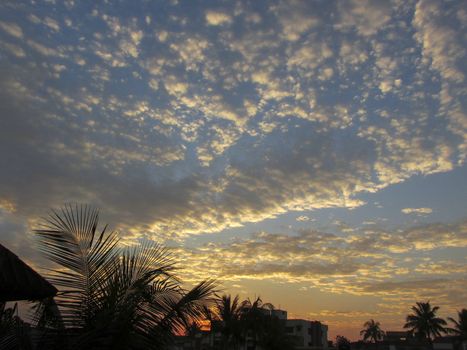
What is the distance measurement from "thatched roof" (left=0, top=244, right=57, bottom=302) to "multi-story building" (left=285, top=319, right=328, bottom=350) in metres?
93.3

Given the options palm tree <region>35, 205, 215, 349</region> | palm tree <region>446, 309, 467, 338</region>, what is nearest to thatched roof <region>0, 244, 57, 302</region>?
palm tree <region>35, 205, 215, 349</region>

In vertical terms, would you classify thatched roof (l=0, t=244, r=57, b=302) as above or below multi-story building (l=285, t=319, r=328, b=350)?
below

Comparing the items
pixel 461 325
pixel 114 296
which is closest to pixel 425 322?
pixel 461 325

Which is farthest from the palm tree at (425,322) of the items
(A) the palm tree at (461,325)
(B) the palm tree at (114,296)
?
(B) the palm tree at (114,296)

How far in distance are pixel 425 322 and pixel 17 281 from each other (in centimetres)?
7730

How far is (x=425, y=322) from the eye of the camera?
Result: 233 ft

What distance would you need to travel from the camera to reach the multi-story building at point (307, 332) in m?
94.8

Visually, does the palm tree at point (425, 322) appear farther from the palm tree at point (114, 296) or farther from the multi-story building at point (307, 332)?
the palm tree at point (114, 296)

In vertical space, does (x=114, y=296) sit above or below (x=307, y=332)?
below

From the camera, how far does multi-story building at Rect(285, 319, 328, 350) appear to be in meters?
94.8

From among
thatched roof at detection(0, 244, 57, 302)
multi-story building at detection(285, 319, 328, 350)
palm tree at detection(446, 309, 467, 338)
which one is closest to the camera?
thatched roof at detection(0, 244, 57, 302)

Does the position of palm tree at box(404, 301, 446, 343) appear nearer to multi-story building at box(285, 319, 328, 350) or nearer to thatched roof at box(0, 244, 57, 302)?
multi-story building at box(285, 319, 328, 350)

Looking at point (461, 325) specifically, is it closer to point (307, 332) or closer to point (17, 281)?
point (307, 332)

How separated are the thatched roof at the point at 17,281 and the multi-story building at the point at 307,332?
93.3 metres
